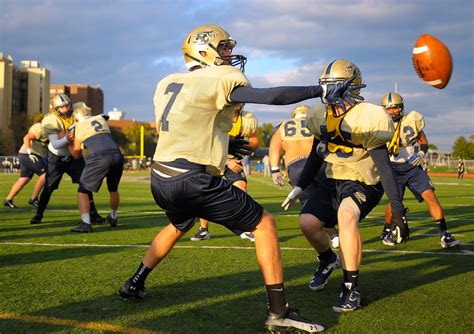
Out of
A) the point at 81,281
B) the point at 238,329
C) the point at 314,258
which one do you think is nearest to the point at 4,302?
the point at 81,281

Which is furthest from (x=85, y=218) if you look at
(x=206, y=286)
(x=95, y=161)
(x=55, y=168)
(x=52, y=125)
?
(x=206, y=286)

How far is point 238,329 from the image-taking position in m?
3.60

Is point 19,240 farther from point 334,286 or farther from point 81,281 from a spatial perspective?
point 334,286

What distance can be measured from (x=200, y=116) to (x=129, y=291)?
145 centimetres

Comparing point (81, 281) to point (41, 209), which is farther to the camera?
point (41, 209)

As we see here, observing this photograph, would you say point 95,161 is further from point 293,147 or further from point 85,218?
point 293,147

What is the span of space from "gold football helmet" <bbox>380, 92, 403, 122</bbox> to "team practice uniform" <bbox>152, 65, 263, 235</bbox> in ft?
13.5

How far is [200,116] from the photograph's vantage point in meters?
3.72

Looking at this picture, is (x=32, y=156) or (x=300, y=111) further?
(x=32, y=156)

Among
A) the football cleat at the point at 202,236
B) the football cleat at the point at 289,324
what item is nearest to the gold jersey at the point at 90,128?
the football cleat at the point at 202,236

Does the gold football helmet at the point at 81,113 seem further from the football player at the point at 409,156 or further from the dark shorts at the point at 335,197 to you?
the dark shorts at the point at 335,197

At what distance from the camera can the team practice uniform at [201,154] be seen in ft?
12.1

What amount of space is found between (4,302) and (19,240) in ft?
10.5

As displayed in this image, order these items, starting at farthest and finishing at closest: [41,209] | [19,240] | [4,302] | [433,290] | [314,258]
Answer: [41,209] → [19,240] → [314,258] → [433,290] → [4,302]
